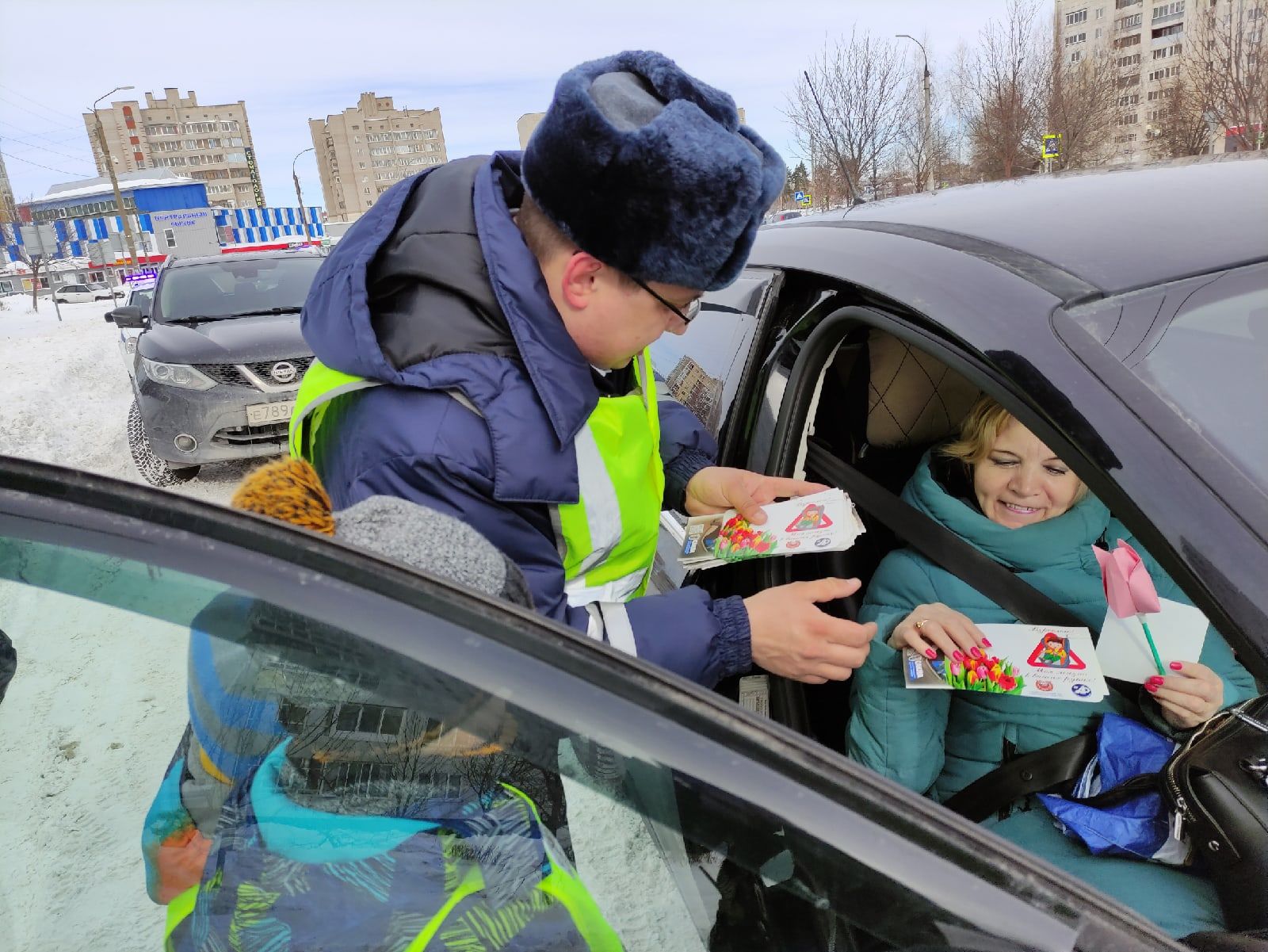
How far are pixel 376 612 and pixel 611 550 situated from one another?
81 cm

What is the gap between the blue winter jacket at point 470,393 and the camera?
1242 millimetres

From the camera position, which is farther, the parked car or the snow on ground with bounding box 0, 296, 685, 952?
the parked car

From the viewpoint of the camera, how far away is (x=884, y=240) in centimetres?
172

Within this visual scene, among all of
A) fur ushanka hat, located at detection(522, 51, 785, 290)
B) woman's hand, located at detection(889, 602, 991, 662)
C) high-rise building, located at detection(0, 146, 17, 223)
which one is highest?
high-rise building, located at detection(0, 146, 17, 223)

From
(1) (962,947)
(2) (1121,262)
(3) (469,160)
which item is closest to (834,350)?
Result: (2) (1121,262)

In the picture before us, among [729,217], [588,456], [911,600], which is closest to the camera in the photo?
[729,217]

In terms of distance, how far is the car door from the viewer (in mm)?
706

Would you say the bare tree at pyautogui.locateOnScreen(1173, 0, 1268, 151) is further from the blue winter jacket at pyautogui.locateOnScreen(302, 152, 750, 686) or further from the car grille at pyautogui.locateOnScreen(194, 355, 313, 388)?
the blue winter jacket at pyautogui.locateOnScreen(302, 152, 750, 686)

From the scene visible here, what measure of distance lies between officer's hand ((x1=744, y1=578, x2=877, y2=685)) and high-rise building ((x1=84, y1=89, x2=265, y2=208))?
4198 inches

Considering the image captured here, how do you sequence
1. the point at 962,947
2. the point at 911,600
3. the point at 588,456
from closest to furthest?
the point at 962,947
the point at 588,456
the point at 911,600

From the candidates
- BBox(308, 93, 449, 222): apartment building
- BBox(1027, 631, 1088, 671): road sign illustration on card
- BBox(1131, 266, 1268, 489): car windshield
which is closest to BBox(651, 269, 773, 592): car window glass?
BBox(1027, 631, 1088, 671): road sign illustration on card

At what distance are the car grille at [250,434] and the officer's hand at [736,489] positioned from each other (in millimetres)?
4831

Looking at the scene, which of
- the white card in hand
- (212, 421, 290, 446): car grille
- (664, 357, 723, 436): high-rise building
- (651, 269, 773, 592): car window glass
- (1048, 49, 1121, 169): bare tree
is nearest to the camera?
the white card in hand

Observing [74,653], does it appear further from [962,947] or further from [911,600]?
[911,600]
